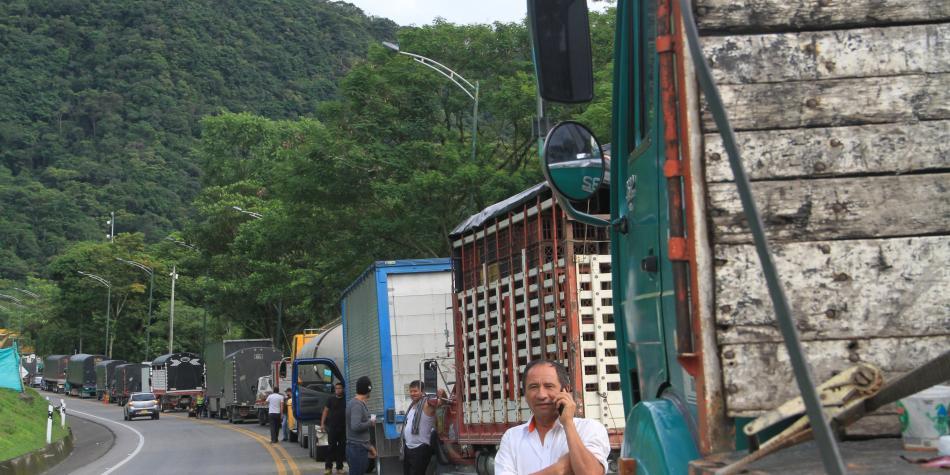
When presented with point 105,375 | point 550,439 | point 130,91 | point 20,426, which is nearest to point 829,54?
point 550,439

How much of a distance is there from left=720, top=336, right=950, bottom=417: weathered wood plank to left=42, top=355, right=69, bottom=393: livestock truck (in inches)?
3863

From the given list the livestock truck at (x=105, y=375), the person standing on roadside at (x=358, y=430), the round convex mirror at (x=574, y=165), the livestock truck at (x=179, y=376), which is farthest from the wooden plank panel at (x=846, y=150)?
the livestock truck at (x=105, y=375)

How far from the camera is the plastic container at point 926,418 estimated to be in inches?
96.7

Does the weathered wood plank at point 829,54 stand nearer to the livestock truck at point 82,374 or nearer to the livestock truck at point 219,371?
the livestock truck at point 219,371

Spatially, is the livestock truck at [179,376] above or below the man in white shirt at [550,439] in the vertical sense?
above

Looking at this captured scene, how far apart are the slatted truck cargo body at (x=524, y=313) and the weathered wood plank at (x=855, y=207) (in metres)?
6.37

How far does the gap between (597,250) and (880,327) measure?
7890 mm

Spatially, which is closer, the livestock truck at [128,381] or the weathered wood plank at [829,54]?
the weathered wood plank at [829,54]

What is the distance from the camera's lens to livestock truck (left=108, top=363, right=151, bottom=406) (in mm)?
65188

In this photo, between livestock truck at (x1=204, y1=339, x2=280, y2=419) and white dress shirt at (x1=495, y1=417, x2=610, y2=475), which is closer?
white dress shirt at (x1=495, y1=417, x2=610, y2=475)

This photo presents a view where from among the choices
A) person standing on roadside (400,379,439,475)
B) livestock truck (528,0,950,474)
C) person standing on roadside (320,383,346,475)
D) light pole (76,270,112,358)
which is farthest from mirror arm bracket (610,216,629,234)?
light pole (76,270,112,358)

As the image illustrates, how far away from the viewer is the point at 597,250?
10742 mm

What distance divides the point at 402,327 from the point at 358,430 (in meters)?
3.50

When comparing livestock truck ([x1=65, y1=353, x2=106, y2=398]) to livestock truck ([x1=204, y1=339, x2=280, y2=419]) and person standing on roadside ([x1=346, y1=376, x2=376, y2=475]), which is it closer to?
livestock truck ([x1=204, y1=339, x2=280, y2=419])
